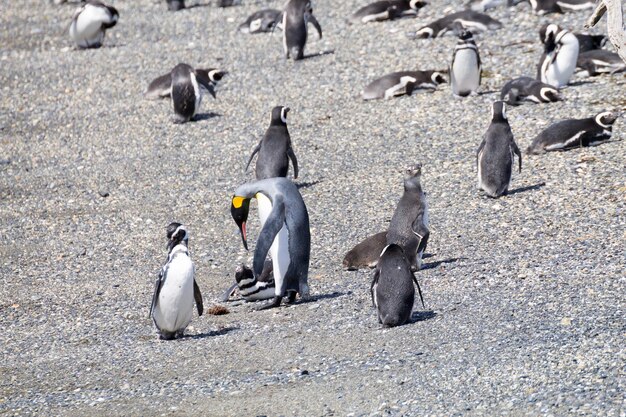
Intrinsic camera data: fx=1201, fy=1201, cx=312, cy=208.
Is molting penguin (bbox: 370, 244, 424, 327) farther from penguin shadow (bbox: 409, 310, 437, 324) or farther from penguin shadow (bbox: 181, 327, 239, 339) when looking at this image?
penguin shadow (bbox: 181, 327, 239, 339)

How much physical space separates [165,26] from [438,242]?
11778 mm

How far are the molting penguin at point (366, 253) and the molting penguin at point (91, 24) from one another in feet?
35.6

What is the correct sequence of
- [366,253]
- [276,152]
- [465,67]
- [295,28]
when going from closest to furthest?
1. [366,253]
2. [276,152]
3. [465,67]
4. [295,28]

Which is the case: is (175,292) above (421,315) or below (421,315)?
above

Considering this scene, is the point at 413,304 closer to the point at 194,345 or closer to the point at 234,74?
the point at 194,345

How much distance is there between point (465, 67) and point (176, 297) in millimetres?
6802

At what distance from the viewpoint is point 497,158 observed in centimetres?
1030

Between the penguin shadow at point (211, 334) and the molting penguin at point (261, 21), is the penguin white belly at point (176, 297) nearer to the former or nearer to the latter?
the penguin shadow at point (211, 334)

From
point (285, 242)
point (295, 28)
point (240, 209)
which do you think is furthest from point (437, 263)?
point (295, 28)

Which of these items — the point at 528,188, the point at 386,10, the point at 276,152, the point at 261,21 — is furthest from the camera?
the point at 261,21

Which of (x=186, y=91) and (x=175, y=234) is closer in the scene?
(x=175, y=234)

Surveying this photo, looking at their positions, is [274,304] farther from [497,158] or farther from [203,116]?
[203,116]

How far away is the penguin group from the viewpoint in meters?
7.55

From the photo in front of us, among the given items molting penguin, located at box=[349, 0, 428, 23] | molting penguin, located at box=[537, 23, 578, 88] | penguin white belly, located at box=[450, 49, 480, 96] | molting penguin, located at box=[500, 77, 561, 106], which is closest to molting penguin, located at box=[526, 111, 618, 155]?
molting penguin, located at box=[500, 77, 561, 106]
